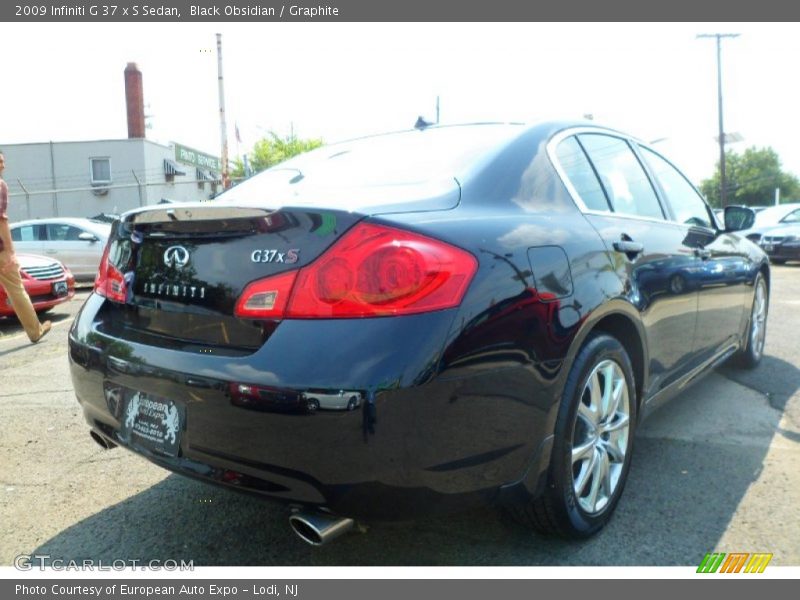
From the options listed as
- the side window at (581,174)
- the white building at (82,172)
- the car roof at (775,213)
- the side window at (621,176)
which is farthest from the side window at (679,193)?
the white building at (82,172)

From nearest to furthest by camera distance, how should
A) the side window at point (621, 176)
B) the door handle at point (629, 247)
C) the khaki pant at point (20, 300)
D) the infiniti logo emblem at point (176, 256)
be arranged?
the infiniti logo emblem at point (176, 256)
the door handle at point (629, 247)
the side window at point (621, 176)
the khaki pant at point (20, 300)

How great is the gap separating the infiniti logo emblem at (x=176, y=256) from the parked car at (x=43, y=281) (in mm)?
6215

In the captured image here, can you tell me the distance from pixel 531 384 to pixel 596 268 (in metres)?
0.58

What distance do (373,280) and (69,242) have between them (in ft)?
38.5

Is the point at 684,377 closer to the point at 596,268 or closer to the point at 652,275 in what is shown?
the point at 652,275

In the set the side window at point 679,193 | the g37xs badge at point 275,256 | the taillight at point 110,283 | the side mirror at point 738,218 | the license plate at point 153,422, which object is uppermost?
the side window at point 679,193

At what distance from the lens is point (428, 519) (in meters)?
1.84

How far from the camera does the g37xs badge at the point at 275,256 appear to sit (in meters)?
1.86

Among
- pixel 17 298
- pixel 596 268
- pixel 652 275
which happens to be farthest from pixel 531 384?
pixel 17 298

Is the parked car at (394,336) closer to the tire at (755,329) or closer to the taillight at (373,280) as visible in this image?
the taillight at (373,280)

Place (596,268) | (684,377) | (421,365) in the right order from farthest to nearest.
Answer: (684,377) < (596,268) < (421,365)

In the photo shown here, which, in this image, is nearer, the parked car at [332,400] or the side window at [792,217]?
the parked car at [332,400]

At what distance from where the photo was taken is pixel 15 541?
7.91 ft

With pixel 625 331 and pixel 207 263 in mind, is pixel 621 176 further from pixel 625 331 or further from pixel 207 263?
pixel 207 263
